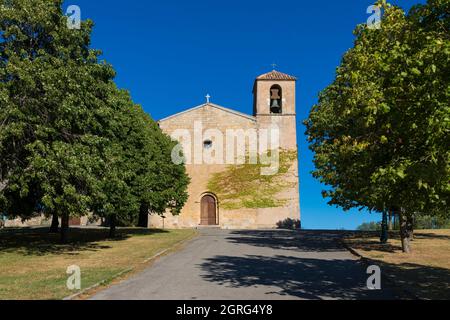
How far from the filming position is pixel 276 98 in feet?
136

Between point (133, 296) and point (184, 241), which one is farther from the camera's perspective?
point (184, 241)

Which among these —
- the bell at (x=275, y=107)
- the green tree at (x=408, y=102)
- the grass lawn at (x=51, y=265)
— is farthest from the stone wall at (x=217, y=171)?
the green tree at (x=408, y=102)

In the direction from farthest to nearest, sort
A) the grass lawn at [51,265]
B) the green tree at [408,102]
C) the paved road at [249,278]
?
1. the grass lawn at [51,265]
2. the paved road at [249,278]
3. the green tree at [408,102]

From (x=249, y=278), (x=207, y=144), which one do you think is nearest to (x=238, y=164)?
(x=207, y=144)

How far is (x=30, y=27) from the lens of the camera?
58.2 ft

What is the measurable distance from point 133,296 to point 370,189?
933 centimetres

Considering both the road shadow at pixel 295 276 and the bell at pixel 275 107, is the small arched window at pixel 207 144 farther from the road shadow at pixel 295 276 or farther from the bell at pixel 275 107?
the road shadow at pixel 295 276

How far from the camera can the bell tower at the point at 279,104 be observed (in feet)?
135

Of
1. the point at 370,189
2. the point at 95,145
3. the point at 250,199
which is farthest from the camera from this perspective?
the point at 250,199

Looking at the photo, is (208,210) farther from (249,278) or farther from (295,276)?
(249,278)

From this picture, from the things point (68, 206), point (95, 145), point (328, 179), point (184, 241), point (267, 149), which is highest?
point (267, 149)

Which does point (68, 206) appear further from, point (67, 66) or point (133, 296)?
point (133, 296)

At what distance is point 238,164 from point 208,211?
18.0ft
